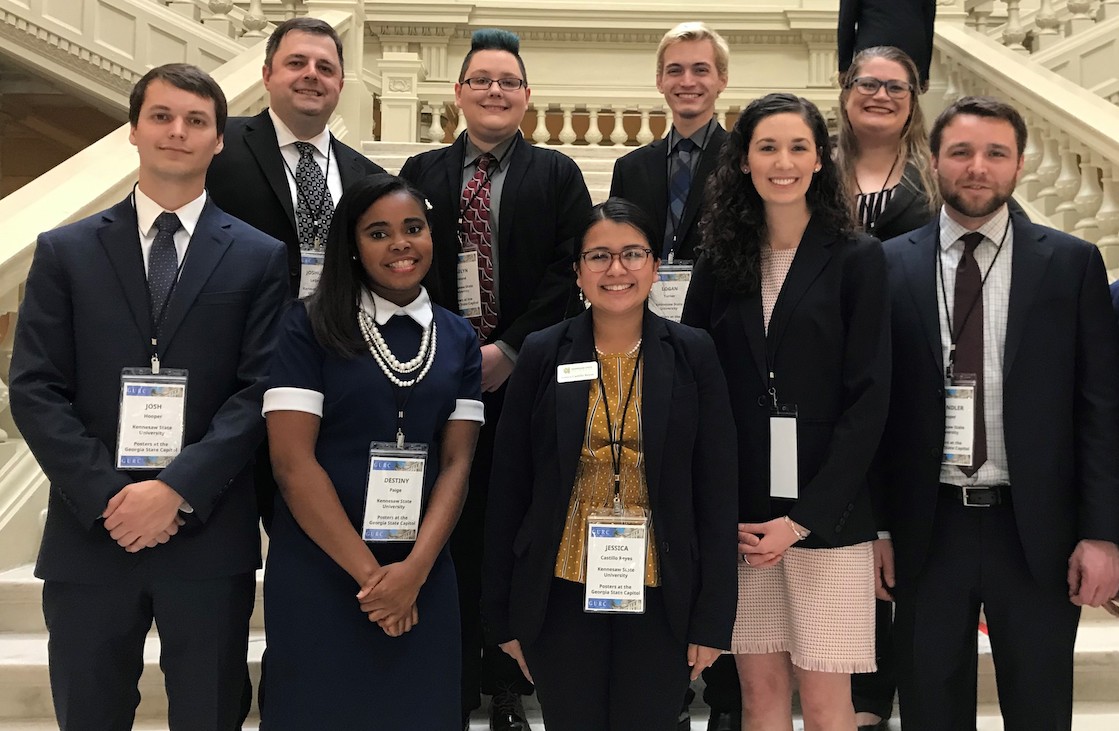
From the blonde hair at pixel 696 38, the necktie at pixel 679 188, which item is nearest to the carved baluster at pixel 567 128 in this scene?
the blonde hair at pixel 696 38

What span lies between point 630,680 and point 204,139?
1.57 meters

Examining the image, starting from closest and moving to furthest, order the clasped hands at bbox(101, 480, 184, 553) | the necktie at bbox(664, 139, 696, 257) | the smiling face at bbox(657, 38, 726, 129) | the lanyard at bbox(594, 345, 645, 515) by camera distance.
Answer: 1. the clasped hands at bbox(101, 480, 184, 553)
2. the lanyard at bbox(594, 345, 645, 515)
3. the necktie at bbox(664, 139, 696, 257)
4. the smiling face at bbox(657, 38, 726, 129)

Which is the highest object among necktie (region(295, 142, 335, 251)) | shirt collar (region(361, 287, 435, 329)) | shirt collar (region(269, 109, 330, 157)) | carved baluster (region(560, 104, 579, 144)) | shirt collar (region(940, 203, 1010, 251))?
carved baluster (region(560, 104, 579, 144))

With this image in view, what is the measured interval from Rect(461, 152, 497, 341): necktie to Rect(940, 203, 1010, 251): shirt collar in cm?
122

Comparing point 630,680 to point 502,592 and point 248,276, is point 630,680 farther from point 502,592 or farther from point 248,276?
point 248,276

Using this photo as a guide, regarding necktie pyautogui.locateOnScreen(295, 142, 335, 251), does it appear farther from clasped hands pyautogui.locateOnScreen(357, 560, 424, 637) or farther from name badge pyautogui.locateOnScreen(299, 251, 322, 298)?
clasped hands pyautogui.locateOnScreen(357, 560, 424, 637)

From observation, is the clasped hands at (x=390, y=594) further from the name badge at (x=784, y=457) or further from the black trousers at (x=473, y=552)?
the name badge at (x=784, y=457)

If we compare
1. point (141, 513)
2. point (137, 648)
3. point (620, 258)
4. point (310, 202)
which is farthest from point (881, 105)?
point (137, 648)

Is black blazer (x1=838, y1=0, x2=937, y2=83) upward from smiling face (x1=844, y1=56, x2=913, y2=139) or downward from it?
upward

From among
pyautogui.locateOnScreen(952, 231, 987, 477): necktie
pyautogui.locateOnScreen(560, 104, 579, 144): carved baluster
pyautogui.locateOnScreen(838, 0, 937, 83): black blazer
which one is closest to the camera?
pyautogui.locateOnScreen(952, 231, 987, 477): necktie

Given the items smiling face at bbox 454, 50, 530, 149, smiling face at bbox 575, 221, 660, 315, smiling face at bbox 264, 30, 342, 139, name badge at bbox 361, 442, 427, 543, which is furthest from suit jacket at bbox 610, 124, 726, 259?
name badge at bbox 361, 442, 427, 543

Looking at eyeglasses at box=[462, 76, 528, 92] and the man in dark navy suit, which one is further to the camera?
→ eyeglasses at box=[462, 76, 528, 92]

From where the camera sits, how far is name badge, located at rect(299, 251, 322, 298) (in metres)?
2.67

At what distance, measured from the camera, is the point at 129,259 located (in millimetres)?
2266
